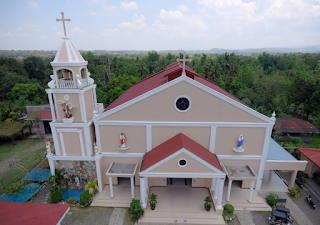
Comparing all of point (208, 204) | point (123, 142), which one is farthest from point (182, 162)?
point (123, 142)

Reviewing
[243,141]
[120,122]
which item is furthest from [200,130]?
[120,122]

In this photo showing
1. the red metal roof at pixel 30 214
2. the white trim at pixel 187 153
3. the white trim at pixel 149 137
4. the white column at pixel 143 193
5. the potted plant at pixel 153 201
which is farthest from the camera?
the white trim at pixel 149 137

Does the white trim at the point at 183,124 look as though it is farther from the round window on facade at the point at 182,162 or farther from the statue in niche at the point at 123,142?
the round window on facade at the point at 182,162

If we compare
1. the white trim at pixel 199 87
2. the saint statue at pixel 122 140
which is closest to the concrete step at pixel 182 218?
the saint statue at pixel 122 140

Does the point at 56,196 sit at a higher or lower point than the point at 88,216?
higher

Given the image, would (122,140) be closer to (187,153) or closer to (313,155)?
(187,153)

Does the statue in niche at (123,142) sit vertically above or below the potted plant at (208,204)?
above

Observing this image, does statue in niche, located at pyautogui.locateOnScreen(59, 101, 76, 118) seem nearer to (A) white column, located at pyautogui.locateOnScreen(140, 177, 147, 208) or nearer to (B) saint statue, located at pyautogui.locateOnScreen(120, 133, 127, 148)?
(B) saint statue, located at pyautogui.locateOnScreen(120, 133, 127, 148)
